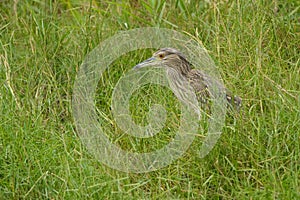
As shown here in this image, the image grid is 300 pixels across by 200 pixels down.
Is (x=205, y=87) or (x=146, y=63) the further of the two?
(x=146, y=63)

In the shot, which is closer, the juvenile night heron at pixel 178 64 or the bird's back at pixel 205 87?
the bird's back at pixel 205 87

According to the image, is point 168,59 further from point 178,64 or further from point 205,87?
point 205,87

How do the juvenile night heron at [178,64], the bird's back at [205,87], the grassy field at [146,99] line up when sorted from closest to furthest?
the grassy field at [146,99] < the bird's back at [205,87] < the juvenile night heron at [178,64]

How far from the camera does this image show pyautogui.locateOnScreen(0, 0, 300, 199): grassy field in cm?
455

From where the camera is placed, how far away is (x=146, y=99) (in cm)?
564

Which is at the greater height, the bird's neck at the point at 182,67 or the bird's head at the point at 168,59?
the bird's head at the point at 168,59

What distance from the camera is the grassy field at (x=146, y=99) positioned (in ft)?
14.9

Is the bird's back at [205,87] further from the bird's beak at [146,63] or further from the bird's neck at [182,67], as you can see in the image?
the bird's beak at [146,63]

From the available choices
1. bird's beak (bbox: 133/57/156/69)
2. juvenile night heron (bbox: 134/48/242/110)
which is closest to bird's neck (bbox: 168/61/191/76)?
juvenile night heron (bbox: 134/48/242/110)

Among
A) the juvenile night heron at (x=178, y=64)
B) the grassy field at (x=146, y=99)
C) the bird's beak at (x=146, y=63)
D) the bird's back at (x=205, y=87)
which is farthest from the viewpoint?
the bird's beak at (x=146, y=63)

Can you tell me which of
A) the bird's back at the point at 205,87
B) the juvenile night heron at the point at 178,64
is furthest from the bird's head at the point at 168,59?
the bird's back at the point at 205,87

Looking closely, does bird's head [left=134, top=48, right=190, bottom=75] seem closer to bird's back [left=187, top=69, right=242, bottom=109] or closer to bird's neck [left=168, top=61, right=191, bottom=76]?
bird's neck [left=168, top=61, right=191, bottom=76]

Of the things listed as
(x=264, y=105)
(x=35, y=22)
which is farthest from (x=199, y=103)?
(x=35, y=22)

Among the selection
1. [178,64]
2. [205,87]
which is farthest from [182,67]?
[205,87]
